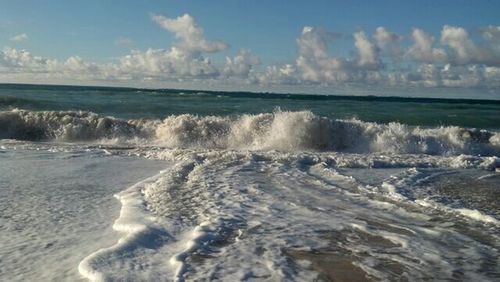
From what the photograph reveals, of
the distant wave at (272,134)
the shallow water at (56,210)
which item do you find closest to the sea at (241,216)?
the shallow water at (56,210)

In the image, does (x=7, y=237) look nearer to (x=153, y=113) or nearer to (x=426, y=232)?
(x=426, y=232)

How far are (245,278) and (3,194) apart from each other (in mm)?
5021

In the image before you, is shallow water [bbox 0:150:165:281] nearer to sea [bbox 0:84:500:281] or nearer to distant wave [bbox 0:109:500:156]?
sea [bbox 0:84:500:281]

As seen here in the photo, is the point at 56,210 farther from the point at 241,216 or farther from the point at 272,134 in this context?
the point at 272,134

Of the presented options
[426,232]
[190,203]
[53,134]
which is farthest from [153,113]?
[426,232]

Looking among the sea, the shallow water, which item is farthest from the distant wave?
the shallow water

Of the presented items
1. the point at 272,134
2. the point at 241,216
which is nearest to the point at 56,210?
the point at 241,216

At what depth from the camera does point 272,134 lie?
17.9 metres

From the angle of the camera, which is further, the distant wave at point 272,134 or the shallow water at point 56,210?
the distant wave at point 272,134

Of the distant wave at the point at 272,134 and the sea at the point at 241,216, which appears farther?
the distant wave at the point at 272,134

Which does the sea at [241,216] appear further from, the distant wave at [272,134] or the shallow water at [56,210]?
the distant wave at [272,134]

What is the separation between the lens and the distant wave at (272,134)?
57.5 ft

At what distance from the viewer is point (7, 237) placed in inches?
226

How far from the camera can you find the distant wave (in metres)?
17.5
